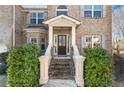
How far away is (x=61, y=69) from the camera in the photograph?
919 centimetres

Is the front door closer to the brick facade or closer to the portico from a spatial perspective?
the portico

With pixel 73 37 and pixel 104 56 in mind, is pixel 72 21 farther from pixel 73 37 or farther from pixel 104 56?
pixel 104 56

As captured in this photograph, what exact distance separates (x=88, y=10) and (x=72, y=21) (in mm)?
1107

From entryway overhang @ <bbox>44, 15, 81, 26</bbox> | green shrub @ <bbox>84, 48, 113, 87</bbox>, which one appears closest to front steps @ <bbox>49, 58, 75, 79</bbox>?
green shrub @ <bbox>84, 48, 113, 87</bbox>

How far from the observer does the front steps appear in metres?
8.70

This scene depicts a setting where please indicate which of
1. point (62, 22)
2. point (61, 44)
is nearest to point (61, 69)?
point (61, 44)

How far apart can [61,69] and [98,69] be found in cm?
191

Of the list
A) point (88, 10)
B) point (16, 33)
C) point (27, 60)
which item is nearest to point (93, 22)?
point (88, 10)

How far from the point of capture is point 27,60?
25.4ft

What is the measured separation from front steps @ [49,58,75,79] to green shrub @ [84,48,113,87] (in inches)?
40.8

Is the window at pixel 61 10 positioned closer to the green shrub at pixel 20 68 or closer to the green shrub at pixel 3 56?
the green shrub at pixel 3 56

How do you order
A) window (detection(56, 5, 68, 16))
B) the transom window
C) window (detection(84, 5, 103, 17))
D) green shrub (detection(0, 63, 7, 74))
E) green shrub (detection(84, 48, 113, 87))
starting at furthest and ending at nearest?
the transom window
window (detection(56, 5, 68, 16))
window (detection(84, 5, 103, 17))
green shrub (detection(0, 63, 7, 74))
green shrub (detection(84, 48, 113, 87))

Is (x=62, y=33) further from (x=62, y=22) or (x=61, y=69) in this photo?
(x=61, y=69)

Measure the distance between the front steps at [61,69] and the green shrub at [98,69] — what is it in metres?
1.04
